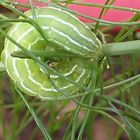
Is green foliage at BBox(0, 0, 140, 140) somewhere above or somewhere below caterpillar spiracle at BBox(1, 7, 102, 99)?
below

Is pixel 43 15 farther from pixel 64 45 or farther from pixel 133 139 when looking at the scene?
pixel 133 139

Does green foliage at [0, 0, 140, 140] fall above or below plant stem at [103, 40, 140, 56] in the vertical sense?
below

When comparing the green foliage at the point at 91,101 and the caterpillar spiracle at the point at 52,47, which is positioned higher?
the caterpillar spiracle at the point at 52,47

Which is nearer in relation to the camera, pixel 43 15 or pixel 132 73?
pixel 43 15

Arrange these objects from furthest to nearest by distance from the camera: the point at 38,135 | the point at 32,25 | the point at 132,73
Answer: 1. the point at 38,135
2. the point at 132,73
3. the point at 32,25

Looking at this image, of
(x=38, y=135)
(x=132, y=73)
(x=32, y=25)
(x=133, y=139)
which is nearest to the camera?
(x=32, y=25)

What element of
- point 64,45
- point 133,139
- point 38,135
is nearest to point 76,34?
point 64,45

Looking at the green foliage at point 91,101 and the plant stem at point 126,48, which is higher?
the plant stem at point 126,48

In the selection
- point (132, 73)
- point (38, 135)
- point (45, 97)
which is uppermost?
point (45, 97)
